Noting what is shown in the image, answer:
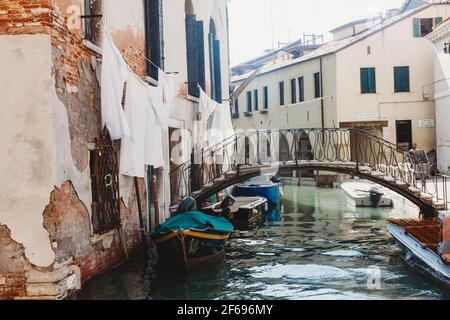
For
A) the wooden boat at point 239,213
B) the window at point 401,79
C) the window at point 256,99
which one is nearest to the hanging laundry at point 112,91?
the wooden boat at point 239,213

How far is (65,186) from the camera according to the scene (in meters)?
6.96


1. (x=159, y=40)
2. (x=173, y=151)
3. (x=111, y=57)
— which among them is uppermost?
(x=159, y=40)

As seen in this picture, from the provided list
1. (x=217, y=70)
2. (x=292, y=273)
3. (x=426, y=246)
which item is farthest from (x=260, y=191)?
(x=426, y=246)

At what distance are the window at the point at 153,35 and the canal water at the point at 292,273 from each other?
3889mm

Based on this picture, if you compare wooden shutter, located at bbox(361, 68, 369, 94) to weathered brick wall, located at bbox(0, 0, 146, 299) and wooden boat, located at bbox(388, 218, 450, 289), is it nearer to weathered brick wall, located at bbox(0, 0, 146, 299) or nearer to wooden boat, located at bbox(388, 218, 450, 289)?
wooden boat, located at bbox(388, 218, 450, 289)

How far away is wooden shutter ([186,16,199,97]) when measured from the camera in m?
14.2

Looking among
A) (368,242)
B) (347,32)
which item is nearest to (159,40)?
(368,242)

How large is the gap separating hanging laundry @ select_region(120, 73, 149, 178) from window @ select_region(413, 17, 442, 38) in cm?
1658

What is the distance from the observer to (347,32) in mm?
27828

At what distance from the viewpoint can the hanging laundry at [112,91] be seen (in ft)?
24.9
